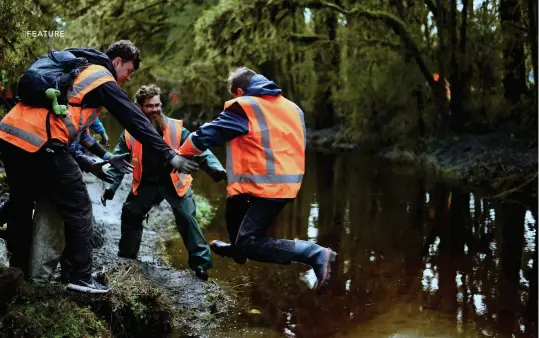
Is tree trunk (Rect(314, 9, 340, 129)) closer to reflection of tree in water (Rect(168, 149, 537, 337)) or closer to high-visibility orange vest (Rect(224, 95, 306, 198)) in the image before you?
reflection of tree in water (Rect(168, 149, 537, 337))

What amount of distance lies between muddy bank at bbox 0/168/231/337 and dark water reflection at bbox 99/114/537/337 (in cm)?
34

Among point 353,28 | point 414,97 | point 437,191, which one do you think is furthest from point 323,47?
point 437,191

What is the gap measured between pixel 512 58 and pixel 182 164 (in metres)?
15.6

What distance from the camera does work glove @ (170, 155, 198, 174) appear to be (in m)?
4.72

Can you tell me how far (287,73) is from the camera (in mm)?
28703

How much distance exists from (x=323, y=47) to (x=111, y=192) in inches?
664

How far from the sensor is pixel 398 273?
716 centimetres

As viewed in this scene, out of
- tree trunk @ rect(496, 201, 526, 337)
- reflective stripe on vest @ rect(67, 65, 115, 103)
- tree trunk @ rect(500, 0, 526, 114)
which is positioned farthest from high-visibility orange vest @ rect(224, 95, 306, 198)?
tree trunk @ rect(500, 0, 526, 114)

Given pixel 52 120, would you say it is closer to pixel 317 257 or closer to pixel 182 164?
pixel 182 164

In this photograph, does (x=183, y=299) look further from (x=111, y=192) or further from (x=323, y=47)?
(x=323, y=47)

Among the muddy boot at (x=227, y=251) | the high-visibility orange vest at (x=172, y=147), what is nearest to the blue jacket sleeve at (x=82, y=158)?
the high-visibility orange vest at (x=172, y=147)

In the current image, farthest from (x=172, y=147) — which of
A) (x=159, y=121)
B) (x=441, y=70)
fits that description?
(x=441, y=70)

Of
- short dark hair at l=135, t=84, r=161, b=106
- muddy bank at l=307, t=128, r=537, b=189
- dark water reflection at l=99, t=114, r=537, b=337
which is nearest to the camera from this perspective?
dark water reflection at l=99, t=114, r=537, b=337

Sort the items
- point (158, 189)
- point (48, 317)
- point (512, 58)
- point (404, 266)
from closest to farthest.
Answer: point (48, 317)
point (158, 189)
point (404, 266)
point (512, 58)
